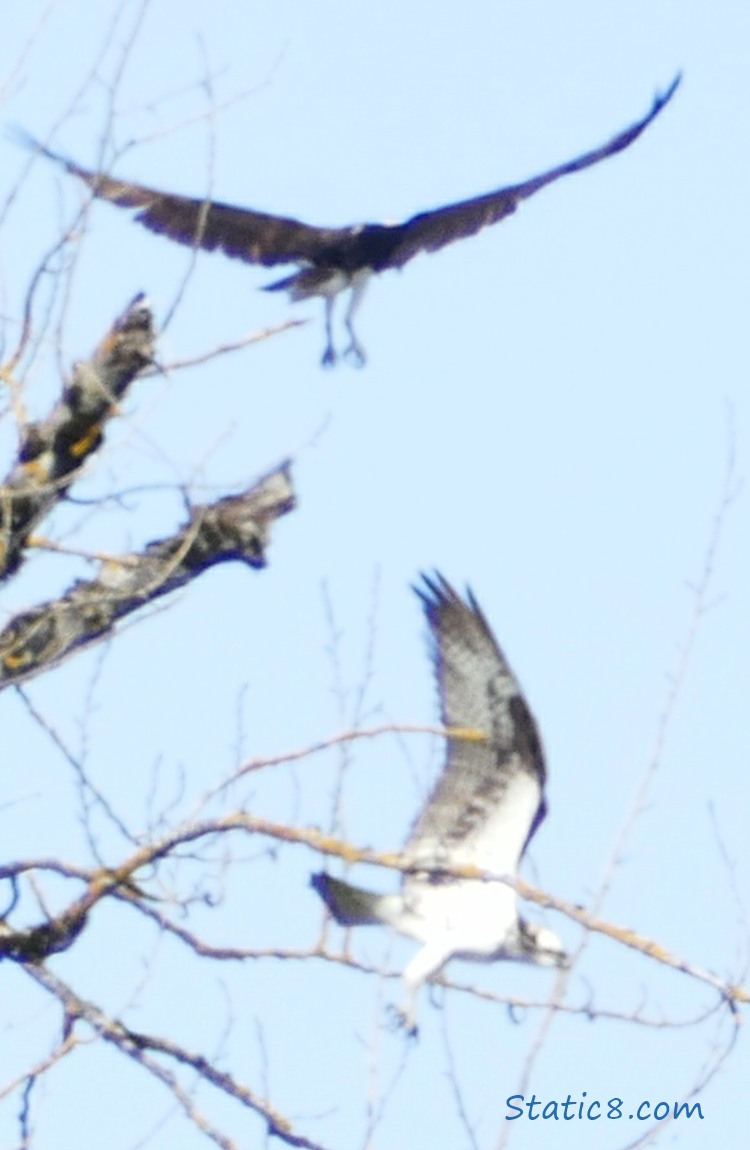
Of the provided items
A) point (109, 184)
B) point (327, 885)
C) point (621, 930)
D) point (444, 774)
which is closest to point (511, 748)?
point (444, 774)

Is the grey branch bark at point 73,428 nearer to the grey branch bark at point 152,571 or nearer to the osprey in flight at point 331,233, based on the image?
the grey branch bark at point 152,571

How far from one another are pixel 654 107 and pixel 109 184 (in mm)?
1877

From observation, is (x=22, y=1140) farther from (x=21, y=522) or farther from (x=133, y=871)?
(x=21, y=522)

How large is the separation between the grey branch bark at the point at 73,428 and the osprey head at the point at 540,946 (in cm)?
213

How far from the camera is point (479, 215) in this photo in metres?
7.87

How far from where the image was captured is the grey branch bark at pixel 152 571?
16.4 feet

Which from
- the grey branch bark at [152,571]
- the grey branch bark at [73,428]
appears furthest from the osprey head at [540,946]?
the grey branch bark at [73,428]

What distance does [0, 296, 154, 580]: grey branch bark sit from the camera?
482cm

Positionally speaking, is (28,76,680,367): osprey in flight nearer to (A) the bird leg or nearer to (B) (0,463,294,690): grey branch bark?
(A) the bird leg

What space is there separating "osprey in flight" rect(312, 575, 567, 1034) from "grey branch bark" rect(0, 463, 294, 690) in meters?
1.03

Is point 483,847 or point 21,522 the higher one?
point 483,847

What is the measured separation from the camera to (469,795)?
20.1 ft

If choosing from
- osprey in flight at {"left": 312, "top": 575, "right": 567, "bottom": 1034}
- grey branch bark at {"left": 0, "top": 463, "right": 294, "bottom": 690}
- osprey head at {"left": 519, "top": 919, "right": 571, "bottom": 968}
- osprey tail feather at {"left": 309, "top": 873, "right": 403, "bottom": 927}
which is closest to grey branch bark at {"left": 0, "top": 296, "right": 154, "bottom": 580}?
grey branch bark at {"left": 0, "top": 463, "right": 294, "bottom": 690}

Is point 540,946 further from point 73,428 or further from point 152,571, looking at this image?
point 73,428
